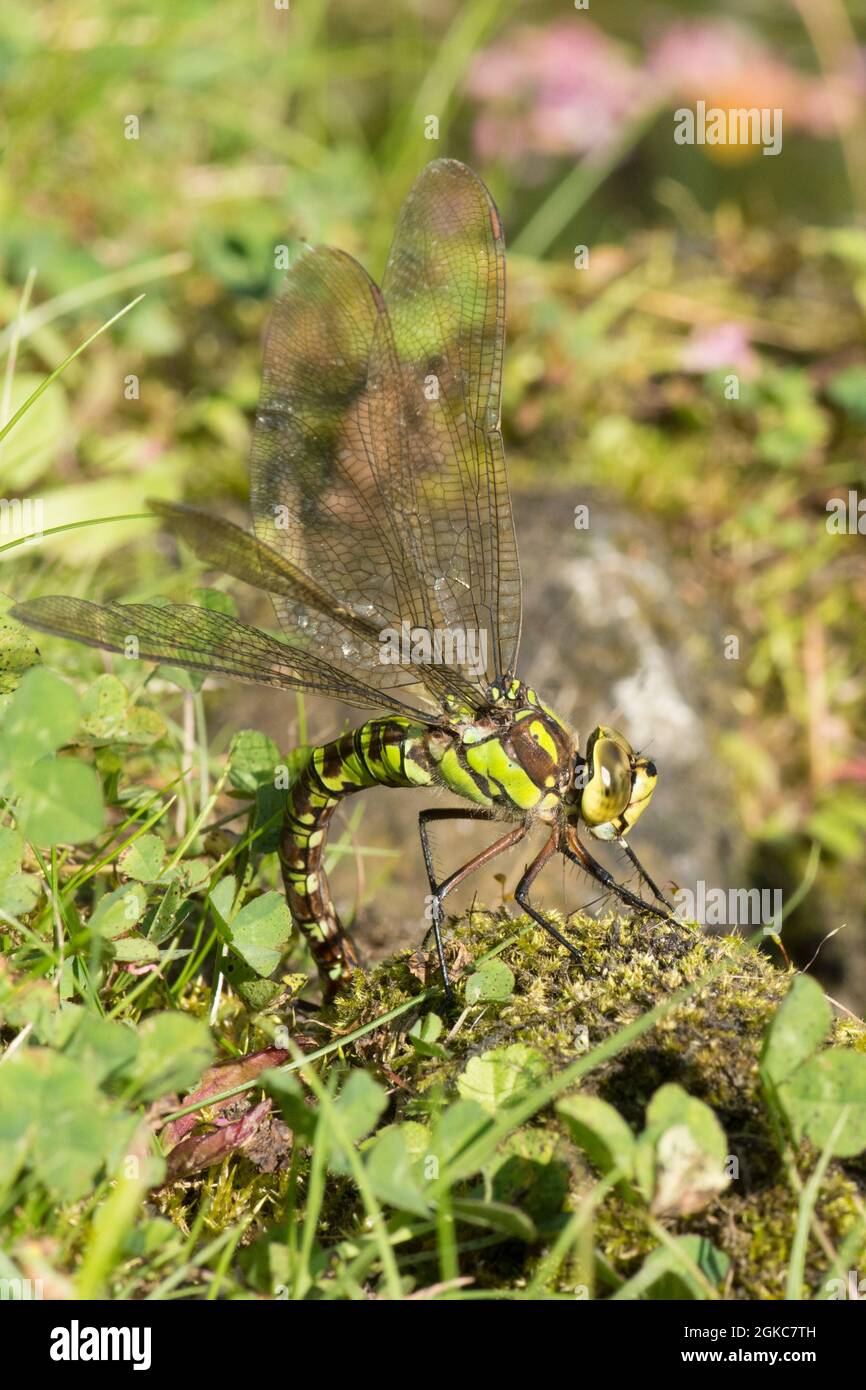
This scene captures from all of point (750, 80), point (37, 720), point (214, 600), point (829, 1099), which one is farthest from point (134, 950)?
point (750, 80)

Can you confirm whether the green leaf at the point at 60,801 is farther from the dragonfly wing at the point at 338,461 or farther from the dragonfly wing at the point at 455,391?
the dragonfly wing at the point at 455,391

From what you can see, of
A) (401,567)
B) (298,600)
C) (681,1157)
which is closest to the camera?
(681,1157)

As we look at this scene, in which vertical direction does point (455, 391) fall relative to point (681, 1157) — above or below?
above

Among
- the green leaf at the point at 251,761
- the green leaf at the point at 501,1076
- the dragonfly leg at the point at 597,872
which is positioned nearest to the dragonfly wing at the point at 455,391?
the dragonfly leg at the point at 597,872

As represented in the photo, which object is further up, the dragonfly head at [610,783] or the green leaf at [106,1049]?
the dragonfly head at [610,783]

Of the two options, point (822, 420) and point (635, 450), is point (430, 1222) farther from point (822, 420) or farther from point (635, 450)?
point (822, 420)

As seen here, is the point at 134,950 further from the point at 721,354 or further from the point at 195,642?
the point at 721,354
